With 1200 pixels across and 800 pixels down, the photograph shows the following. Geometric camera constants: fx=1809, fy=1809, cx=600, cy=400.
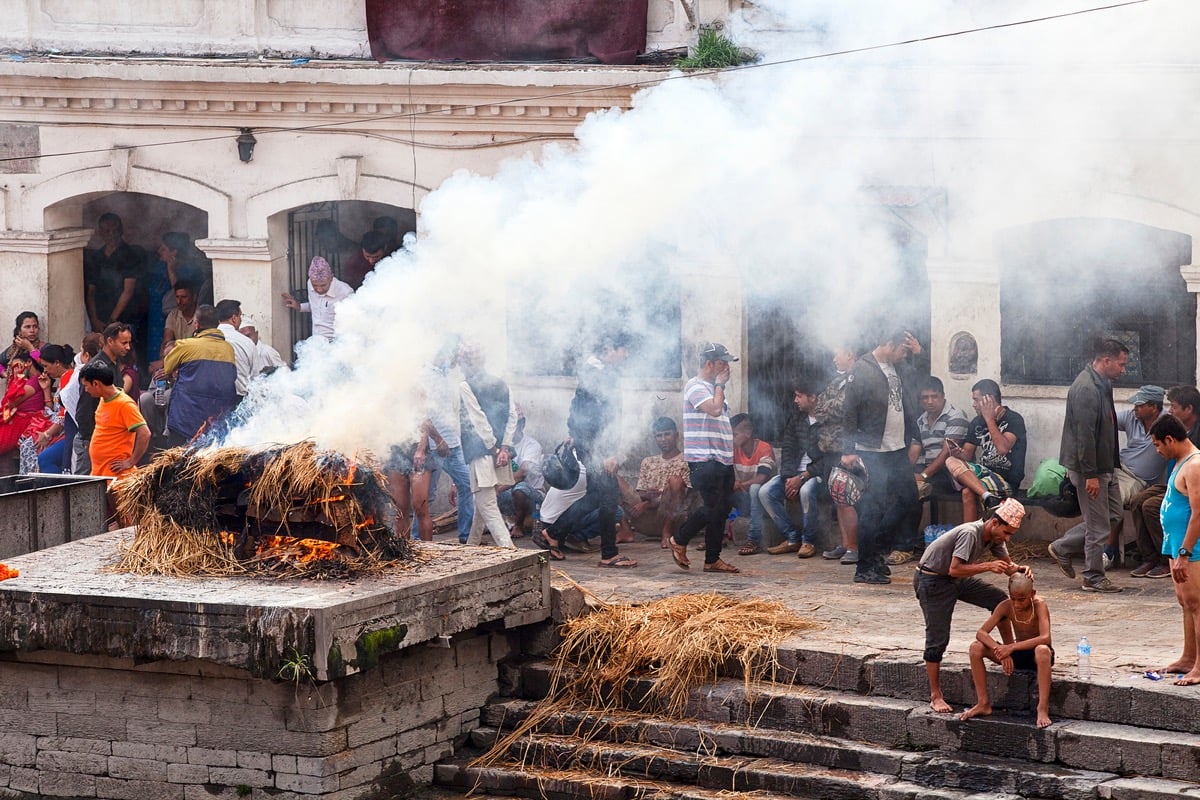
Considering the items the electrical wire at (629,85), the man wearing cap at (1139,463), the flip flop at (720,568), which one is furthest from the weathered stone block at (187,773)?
the electrical wire at (629,85)

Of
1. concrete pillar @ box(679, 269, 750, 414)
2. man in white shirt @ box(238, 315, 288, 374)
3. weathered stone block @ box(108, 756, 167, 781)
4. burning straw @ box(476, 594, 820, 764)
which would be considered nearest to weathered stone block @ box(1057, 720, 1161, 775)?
burning straw @ box(476, 594, 820, 764)

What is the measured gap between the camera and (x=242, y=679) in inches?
387

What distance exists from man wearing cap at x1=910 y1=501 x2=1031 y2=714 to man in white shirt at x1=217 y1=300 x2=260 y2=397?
6.96m

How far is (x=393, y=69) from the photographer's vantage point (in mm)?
15391

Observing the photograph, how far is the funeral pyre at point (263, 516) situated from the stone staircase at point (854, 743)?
4.35ft

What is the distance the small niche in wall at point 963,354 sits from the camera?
45.4 feet

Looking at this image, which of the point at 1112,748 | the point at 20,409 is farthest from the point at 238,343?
the point at 1112,748

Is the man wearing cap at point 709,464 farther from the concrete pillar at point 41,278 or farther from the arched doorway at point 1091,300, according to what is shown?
the concrete pillar at point 41,278

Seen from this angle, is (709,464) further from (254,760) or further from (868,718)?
(254,760)

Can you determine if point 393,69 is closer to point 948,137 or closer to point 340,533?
point 948,137

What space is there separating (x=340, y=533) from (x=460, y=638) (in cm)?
95

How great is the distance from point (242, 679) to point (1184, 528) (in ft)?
16.7

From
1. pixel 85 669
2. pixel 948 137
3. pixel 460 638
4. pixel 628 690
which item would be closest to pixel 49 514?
pixel 85 669

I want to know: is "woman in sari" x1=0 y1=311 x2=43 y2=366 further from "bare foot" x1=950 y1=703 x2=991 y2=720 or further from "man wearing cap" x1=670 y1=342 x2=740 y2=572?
"bare foot" x1=950 y1=703 x2=991 y2=720
